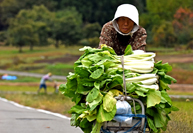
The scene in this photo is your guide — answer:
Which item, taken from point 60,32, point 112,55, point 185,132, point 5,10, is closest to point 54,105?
point 185,132

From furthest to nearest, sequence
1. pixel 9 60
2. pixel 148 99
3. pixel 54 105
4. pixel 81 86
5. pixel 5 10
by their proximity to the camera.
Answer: pixel 5 10 → pixel 9 60 → pixel 54 105 → pixel 81 86 → pixel 148 99

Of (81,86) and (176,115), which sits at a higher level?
(81,86)

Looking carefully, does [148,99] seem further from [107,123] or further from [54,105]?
[54,105]

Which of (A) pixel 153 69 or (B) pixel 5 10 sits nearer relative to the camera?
(A) pixel 153 69

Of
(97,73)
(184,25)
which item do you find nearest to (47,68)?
(184,25)

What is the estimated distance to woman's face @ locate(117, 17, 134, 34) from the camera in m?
7.45

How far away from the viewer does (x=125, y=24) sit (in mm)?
7457

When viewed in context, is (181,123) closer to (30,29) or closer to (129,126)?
(129,126)

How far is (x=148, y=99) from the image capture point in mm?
6160

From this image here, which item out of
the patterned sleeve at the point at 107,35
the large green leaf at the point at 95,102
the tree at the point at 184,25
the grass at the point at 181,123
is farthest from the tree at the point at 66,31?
the large green leaf at the point at 95,102

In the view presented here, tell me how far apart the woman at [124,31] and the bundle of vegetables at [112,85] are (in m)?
0.70

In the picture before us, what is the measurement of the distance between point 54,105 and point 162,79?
1248cm

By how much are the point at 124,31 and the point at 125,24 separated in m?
0.21

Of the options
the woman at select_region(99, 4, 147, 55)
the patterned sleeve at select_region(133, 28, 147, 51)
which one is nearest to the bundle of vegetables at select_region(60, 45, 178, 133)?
the woman at select_region(99, 4, 147, 55)
